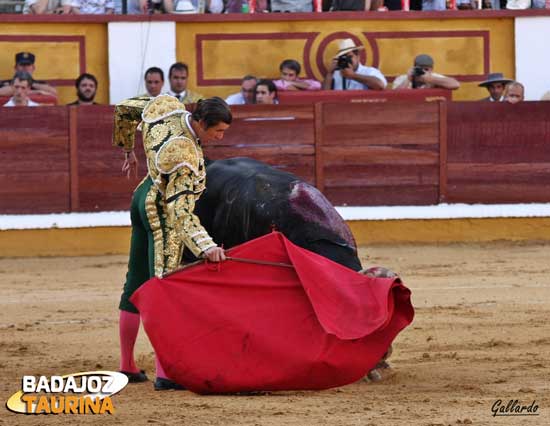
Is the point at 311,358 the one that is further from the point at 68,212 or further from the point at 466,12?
the point at 466,12

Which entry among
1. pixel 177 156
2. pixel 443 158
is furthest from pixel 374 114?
pixel 177 156

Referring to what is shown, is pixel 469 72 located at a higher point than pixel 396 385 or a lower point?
higher

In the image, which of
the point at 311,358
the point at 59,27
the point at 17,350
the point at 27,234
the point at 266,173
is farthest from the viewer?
the point at 59,27

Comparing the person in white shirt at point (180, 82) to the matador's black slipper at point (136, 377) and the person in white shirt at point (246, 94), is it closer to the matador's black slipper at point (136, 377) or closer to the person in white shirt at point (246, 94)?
the person in white shirt at point (246, 94)

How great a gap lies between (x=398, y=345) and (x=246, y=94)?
4679mm

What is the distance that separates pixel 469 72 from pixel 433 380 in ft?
21.0

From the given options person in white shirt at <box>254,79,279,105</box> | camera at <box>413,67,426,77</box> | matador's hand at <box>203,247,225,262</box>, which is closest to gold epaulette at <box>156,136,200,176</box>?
matador's hand at <box>203,247,225,262</box>

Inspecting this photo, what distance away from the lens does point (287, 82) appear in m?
10.2

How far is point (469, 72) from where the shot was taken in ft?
35.7

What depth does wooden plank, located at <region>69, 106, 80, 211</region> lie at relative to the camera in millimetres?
9750

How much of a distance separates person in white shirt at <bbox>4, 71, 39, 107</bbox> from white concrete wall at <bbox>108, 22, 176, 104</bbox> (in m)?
0.84

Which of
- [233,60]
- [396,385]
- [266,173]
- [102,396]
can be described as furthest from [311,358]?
[233,60]

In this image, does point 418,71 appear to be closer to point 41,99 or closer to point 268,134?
point 268,134

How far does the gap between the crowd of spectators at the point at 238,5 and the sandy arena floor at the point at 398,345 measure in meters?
2.16
